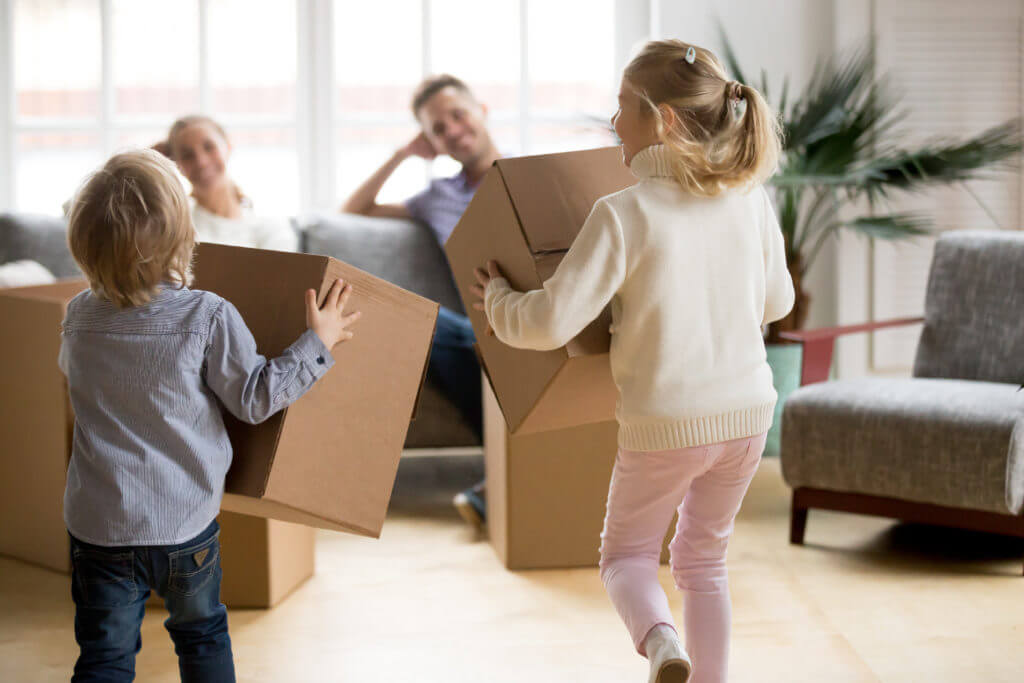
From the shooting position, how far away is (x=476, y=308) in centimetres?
163

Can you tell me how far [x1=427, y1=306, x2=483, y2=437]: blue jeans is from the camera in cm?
276

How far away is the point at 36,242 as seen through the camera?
2936 millimetres

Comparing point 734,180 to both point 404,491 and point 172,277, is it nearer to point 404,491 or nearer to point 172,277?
point 172,277

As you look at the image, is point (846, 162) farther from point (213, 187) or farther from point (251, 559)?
point (251, 559)

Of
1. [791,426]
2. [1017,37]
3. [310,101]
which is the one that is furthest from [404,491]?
[1017,37]

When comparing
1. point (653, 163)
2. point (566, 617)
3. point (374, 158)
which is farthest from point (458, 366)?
point (653, 163)

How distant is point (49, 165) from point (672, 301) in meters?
2.81

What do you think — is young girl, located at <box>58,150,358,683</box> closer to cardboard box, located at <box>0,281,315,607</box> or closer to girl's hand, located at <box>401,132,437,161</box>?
cardboard box, located at <box>0,281,315,607</box>

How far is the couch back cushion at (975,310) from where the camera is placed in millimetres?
2561

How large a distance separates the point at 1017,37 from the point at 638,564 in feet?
8.97

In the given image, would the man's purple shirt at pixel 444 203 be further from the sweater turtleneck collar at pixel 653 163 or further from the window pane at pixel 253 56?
the sweater turtleneck collar at pixel 653 163

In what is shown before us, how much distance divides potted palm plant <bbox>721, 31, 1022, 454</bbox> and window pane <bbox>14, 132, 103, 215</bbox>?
206 centimetres

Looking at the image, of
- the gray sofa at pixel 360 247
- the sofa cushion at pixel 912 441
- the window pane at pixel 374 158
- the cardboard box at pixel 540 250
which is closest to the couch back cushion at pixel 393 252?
the gray sofa at pixel 360 247

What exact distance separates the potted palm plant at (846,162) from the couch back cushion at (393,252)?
0.94 m
